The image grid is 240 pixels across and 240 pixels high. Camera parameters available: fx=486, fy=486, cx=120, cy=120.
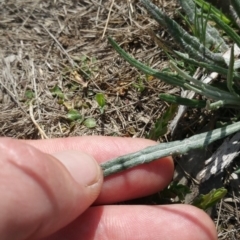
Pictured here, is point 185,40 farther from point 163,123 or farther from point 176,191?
point 176,191

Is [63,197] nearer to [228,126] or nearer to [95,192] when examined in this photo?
[95,192]

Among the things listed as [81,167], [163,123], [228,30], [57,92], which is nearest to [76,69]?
[57,92]

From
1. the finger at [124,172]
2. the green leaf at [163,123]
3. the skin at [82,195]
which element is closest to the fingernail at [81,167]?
the skin at [82,195]

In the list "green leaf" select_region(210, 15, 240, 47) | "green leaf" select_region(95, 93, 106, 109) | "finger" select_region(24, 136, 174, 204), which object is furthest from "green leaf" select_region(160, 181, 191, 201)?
"green leaf" select_region(210, 15, 240, 47)

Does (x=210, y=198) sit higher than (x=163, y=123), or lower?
lower

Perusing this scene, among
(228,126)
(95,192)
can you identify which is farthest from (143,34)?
(95,192)

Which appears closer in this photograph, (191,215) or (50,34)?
(191,215)
